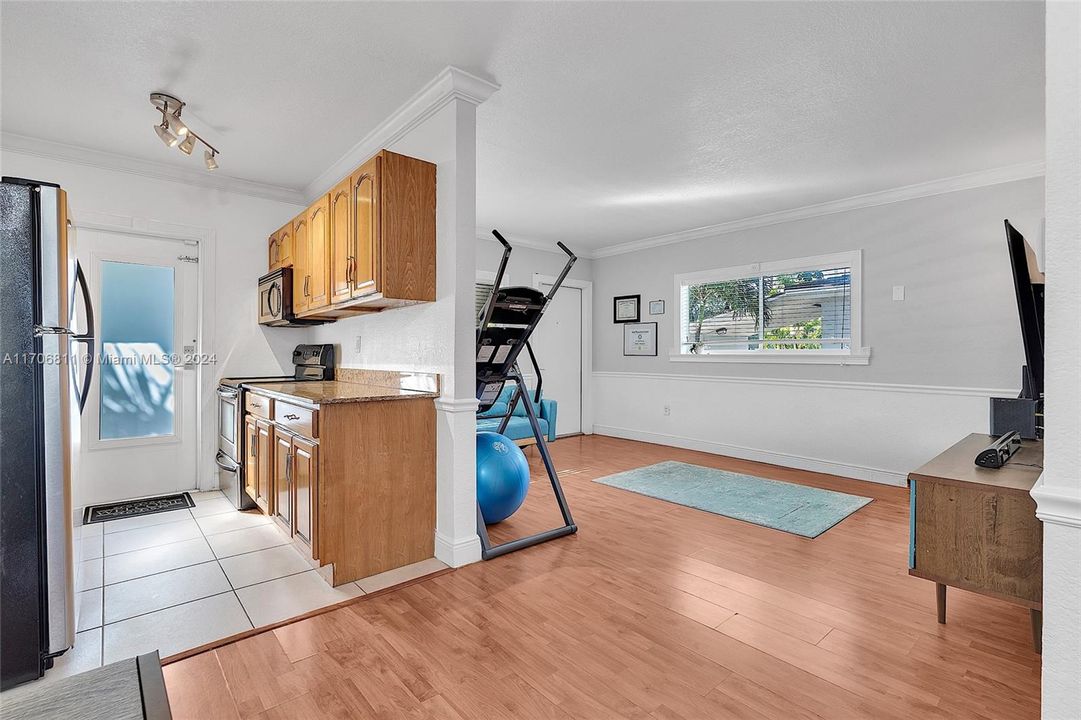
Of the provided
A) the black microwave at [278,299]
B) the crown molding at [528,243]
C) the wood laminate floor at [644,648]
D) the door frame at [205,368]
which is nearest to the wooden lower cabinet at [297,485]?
the wood laminate floor at [644,648]

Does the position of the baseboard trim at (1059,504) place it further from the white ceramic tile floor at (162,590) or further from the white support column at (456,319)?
the white ceramic tile floor at (162,590)

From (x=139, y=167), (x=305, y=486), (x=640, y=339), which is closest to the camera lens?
(x=305, y=486)

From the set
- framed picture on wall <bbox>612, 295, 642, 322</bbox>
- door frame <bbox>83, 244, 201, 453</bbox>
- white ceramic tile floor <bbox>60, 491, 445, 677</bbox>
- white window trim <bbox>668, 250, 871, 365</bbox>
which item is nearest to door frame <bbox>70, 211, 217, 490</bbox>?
door frame <bbox>83, 244, 201, 453</bbox>

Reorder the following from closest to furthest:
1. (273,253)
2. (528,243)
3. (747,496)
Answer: (747,496)
(273,253)
(528,243)

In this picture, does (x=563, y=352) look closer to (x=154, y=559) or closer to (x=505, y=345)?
(x=505, y=345)

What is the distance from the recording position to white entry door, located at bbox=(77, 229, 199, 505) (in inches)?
145

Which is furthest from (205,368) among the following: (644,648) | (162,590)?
(644,648)

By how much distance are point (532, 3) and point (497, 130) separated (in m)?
1.20

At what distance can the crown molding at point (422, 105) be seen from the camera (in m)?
2.60

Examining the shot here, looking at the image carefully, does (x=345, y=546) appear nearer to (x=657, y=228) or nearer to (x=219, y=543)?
(x=219, y=543)

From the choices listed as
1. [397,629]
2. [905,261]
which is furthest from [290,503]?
[905,261]

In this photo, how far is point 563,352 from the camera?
6738 mm

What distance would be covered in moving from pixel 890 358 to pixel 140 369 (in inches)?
231

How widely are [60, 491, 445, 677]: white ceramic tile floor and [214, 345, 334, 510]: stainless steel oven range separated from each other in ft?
1.28
